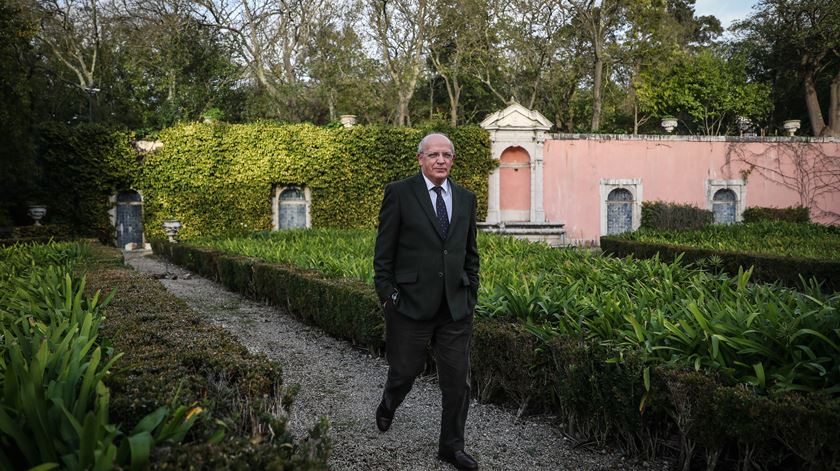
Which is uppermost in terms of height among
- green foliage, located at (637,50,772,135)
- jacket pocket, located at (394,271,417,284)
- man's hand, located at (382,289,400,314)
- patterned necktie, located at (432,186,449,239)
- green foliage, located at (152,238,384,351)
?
green foliage, located at (637,50,772,135)

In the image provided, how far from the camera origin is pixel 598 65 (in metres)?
23.6

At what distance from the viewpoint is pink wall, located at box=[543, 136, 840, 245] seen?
2167 cm

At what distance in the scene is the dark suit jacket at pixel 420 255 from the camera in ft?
9.70

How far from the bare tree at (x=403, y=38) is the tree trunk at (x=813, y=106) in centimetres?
1753

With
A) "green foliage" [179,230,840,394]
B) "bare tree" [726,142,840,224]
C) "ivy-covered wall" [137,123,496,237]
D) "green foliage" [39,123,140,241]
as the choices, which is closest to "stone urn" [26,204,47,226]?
"green foliage" [39,123,140,241]

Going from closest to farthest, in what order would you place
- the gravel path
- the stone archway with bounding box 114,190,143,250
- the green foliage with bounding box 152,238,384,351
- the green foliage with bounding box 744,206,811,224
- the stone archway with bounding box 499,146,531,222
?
the gravel path < the green foliage with bounding box 152,238,384,351 < the stone archway with bounding box 114,190,143,250 < the green foliage with bounding box 744,206,811,224 < the stone archway with bounding box 499,146,531,222

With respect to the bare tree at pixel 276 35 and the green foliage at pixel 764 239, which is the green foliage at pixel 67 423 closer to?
the green foliage at pixel 764 239

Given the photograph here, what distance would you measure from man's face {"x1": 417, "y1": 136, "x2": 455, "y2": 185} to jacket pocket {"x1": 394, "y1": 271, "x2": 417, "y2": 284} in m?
0.52

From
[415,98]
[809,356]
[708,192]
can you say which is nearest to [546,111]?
[415,98]

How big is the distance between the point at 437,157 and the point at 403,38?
23.2 m

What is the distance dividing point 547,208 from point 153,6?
17.2m

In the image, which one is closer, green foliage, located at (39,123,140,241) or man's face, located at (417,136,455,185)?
man's face, located at (417,136,455,185)

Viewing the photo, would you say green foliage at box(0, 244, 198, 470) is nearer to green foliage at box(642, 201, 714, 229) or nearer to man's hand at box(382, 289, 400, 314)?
man's hand at box(382, 289, 400, 314)

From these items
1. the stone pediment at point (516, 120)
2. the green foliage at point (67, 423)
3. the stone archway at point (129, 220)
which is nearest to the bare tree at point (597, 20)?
the stone pediment at point (516, 120)
